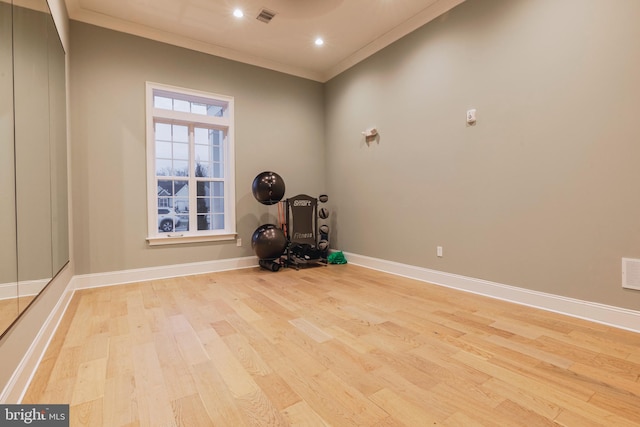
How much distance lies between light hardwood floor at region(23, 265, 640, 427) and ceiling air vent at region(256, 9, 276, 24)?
3406 mm

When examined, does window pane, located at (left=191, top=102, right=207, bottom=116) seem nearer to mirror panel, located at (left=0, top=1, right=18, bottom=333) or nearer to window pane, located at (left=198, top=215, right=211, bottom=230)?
window pane, located at (left=198, top=215, right=211, bottom=230)

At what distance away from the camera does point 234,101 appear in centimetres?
463

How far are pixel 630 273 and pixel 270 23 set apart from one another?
4509mm

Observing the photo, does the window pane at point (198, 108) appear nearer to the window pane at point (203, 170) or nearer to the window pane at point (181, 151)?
the window pane at point (181, 151)

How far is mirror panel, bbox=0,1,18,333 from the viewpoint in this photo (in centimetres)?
142

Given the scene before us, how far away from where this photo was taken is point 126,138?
3.86m

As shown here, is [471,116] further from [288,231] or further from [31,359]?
[31,359]

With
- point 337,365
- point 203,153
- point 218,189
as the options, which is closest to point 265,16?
point 203,153

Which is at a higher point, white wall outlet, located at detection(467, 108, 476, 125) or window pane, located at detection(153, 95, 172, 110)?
window pane, located at detection(153, 95, 172, 110)

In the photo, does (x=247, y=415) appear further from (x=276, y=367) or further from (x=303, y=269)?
(x=303, y=269)

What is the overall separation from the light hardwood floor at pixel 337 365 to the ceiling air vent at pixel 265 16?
3.41 metres

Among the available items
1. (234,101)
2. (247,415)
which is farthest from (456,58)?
(247,415)

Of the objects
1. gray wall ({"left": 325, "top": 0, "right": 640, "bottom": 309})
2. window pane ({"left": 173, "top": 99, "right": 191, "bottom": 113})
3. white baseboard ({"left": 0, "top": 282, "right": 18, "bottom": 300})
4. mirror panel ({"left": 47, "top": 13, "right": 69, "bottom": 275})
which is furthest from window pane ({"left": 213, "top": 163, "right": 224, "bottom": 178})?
white baseboard ({"left": 0, "top": 282, "right": 18, "bottom": 300})

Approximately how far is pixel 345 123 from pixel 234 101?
6.03 feet
